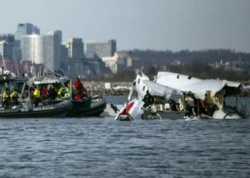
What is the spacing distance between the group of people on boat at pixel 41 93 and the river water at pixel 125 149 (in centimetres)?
170

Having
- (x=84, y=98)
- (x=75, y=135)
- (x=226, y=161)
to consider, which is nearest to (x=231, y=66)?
(x=84, y=98)

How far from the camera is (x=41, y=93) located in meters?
64.9

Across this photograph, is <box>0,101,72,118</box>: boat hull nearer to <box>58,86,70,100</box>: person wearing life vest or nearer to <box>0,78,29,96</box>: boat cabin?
<box>0,78,29,96</box>: boat cabin

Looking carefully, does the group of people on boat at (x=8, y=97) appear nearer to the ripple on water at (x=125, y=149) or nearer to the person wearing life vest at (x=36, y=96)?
the person wearing life vest at (x=36, y=96)

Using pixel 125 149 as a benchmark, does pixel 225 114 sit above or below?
below

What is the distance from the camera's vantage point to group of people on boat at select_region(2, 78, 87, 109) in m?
60.8

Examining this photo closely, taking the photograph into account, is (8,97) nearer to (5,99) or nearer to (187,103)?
(5,99)

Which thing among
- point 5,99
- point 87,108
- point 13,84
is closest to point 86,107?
point 87,108

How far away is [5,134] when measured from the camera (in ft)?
164

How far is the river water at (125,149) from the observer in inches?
1369

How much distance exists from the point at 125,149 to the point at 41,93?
2395 centimetres

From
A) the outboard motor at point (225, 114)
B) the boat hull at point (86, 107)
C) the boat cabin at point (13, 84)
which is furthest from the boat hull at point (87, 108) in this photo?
the outboard motor at point (225, 114)

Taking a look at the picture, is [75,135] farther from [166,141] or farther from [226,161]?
[226,161]

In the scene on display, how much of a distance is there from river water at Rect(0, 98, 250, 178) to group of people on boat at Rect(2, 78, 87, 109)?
1.70 m
